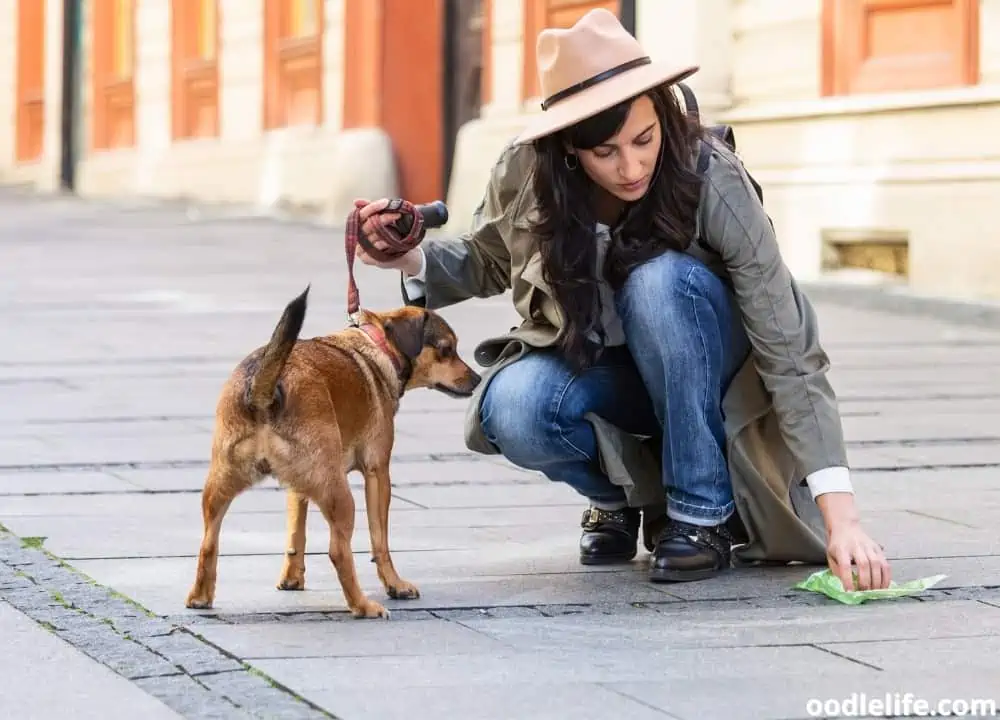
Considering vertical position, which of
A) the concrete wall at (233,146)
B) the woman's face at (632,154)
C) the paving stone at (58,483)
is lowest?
the paving stone at (58,483)

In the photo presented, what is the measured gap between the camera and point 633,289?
4465 mm

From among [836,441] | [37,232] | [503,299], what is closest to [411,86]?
[37,232]

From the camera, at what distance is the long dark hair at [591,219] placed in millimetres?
4309

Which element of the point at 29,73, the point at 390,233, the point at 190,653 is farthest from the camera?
the point at 29,73

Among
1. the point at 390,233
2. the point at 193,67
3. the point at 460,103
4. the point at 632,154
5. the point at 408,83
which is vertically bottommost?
the point at 390,233

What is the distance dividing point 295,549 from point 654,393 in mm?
916

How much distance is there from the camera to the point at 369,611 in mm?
4090

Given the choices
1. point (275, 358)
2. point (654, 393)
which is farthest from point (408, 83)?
point (275, 358)

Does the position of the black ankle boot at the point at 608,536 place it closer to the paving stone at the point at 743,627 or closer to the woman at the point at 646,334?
the woman at the point at 646,334

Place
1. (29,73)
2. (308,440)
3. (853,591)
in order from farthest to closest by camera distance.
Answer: (29,73) → (853,591) → (308,440)

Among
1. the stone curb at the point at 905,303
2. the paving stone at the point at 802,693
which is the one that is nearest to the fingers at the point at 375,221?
the paving stone at the point at 802,693

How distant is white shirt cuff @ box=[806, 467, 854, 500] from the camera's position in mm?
4188

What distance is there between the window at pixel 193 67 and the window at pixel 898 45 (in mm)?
11611

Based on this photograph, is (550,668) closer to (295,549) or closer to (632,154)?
(295,549)
